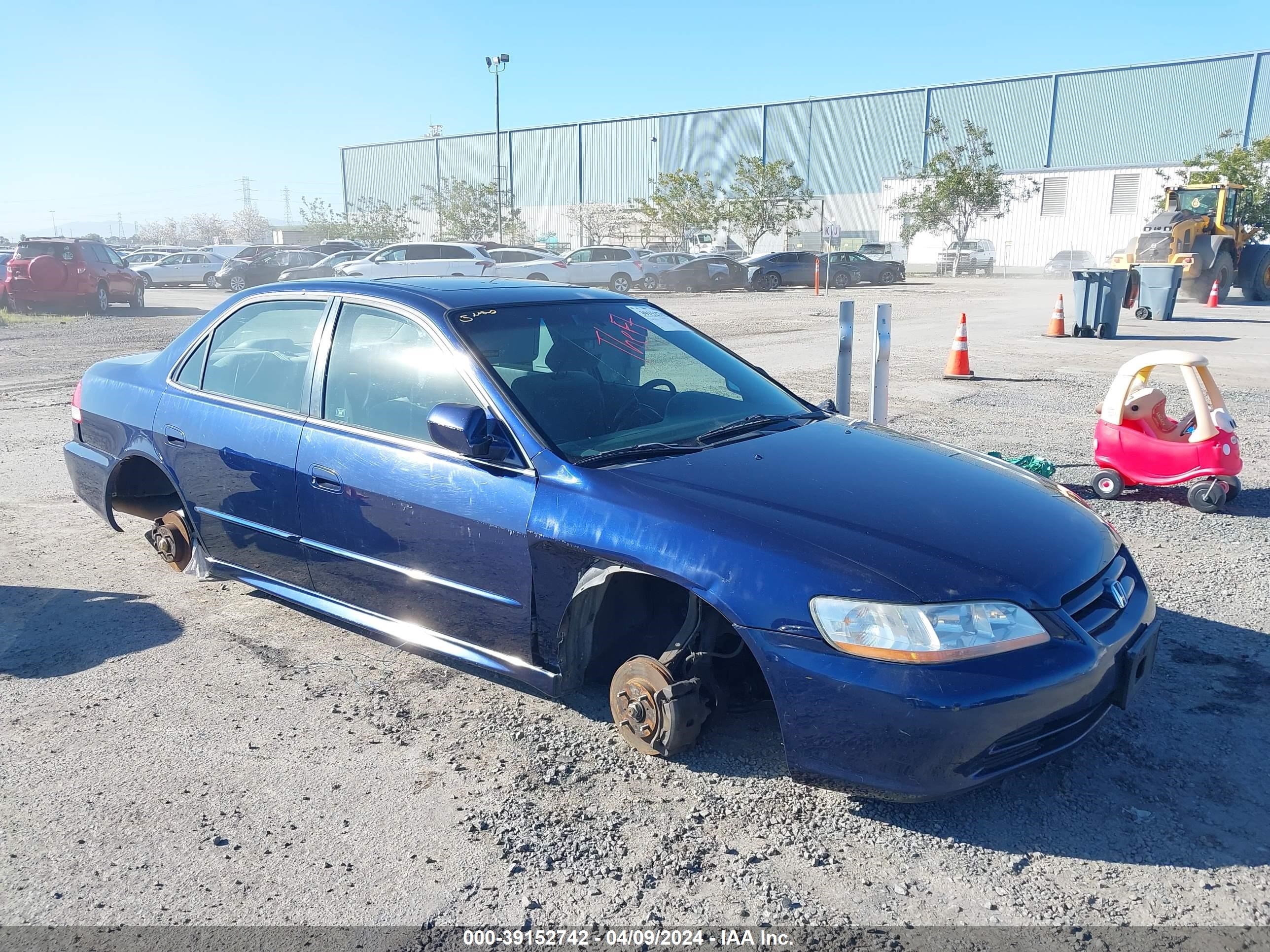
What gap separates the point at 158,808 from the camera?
303 centimetres

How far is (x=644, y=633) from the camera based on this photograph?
11.4 feet

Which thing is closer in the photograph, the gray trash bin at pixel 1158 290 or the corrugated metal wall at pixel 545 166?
the gray trash bin at pixel 1158 290

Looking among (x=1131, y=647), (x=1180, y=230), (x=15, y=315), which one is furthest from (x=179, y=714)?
(x=1180, y=230)

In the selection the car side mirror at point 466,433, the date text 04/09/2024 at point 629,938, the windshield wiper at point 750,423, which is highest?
the car side mirror at point 466,433

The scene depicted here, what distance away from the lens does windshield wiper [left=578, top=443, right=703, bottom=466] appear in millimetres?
3369

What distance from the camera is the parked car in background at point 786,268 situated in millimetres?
34656

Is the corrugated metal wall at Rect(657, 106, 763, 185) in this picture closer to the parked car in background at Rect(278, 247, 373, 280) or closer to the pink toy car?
the parked car in background at Rect(278, 247, 373, 280)

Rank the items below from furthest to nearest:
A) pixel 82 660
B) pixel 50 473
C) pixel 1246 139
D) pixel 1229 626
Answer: pixel 1246 139 → pixel 50 473 → pixel 1229 626 → pixel 82 660

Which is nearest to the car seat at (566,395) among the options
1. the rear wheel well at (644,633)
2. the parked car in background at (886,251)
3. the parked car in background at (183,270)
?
the rear wheel well at (644,633)

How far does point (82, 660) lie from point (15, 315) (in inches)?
856

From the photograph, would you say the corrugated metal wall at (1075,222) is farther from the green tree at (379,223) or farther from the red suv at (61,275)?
the red suv at (61,275)

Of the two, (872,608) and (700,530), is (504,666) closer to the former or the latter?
(700,530)

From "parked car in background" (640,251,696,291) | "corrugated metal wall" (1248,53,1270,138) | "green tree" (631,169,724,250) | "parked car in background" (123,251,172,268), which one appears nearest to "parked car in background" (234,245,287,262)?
"parked car in background" (123,251,172,268)

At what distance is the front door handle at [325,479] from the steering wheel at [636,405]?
1.08 meters
